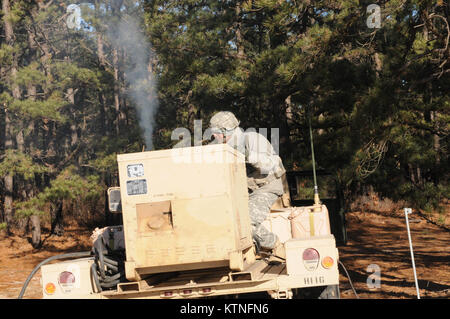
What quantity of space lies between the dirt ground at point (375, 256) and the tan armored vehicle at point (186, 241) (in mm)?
2596

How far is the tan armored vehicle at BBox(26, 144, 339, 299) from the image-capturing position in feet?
15.4

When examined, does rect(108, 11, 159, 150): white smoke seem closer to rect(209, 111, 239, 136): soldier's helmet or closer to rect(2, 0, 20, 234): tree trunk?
rect(2, 0, 20, 234): tree trunk

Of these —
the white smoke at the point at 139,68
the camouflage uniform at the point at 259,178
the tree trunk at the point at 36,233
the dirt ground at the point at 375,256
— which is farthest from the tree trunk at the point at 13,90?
the camouflage uniform at the point at 259,178

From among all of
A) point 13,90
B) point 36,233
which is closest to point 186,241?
point 13,90

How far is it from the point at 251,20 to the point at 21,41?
1751cm

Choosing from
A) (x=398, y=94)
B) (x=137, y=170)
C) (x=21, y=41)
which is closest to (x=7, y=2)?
(x=21, y=41)

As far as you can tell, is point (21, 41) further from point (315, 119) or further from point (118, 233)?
point (118, 233)

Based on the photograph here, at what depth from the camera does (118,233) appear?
18.5 feet

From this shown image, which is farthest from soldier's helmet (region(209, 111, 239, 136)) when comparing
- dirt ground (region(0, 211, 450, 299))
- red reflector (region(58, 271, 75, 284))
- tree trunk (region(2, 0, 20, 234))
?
tree trunk (region(2, 0, 20, 234))

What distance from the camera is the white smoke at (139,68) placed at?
1599 cm

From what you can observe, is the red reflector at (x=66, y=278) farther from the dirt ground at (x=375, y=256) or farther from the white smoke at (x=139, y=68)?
the white smoke at (x=139, y=68)

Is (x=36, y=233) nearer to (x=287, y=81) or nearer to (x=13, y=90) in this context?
(x=13, y=90)

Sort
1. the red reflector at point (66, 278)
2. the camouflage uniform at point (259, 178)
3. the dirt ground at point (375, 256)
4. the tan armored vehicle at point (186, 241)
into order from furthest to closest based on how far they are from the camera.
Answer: the dirt ground at point (375, 256) < the camouflage uniform at point (259, 178) < the red reflector at point (66, 278) < the tan armored vehicle at point (186, 241)

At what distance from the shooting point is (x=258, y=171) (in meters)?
6.00
